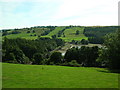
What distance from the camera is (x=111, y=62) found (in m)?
48.6

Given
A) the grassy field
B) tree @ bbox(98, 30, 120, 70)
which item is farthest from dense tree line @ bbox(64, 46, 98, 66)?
the grassy field

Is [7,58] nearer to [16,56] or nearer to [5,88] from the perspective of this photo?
[16,56]

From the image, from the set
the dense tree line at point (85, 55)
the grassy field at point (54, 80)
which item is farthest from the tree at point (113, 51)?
the dense tree line at point (85, 55)

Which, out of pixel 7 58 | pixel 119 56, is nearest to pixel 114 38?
pixel 119 56

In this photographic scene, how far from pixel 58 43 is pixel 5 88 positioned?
179064 millimetres

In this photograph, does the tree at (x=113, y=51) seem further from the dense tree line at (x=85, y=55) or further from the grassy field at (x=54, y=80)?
the dense tree line at (x=85, y=55)

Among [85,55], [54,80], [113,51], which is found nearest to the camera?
[54,80]

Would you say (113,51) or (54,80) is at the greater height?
(113,51)

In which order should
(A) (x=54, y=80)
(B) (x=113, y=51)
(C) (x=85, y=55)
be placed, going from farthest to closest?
(C) (x=85, y=55), (B) (x=113, y=51), (A) (x=54, y=80)

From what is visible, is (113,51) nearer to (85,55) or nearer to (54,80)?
(54,80)

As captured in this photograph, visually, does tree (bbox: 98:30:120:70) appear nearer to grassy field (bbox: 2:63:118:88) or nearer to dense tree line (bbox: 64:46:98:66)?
grassy field (bbox: 2:63:118:88)

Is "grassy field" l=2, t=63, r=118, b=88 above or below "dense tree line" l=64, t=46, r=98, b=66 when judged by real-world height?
above

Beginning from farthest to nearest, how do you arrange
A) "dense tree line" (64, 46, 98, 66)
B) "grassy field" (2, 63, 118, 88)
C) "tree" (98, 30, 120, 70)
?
"dense tree line" (64, 46, 98, 66) → "tree" (98, 30, 120, 70) → "grassy field" (2, 63, 118, 88)

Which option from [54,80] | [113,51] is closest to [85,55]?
[113,51]
